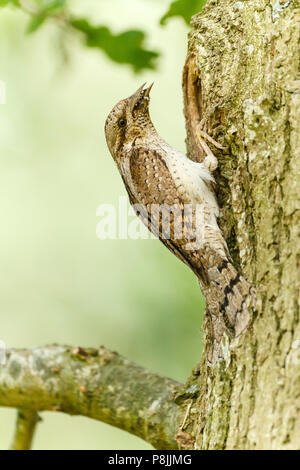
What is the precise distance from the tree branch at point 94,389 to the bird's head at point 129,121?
1.63 meters

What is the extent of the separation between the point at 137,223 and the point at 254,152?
221cm

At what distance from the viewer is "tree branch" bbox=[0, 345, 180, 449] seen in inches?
139

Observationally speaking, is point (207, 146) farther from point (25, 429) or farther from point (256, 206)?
point (25, 429)

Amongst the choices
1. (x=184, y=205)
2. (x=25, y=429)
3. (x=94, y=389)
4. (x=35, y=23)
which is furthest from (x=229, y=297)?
(x=35, y=23)

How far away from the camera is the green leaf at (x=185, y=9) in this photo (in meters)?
3.75

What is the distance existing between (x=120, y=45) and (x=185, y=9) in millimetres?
717

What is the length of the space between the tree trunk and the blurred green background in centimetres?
418

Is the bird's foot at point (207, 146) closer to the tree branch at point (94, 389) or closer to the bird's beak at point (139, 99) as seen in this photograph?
the bird's beak at point (139, 99)

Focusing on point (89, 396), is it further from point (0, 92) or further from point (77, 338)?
point (0, 92)

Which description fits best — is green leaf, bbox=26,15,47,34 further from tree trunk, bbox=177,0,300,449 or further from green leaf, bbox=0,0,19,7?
tree trunk, bbox=177,0,300,449

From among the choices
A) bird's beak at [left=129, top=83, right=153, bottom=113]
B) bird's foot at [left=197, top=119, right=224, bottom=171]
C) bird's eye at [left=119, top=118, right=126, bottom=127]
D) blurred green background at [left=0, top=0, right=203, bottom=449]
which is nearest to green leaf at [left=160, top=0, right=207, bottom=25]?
bird's beak at [left=129, top=83, right=153, bottom=113]

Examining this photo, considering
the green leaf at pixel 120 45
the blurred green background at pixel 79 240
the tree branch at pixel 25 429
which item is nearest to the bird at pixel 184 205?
the green leaf at pixel 120 45

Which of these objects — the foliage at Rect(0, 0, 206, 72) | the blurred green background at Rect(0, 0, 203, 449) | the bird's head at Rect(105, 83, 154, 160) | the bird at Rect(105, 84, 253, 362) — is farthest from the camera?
the blurred green background at Rect(0, 0, 203, 449)

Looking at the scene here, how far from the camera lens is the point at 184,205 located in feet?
12.2
